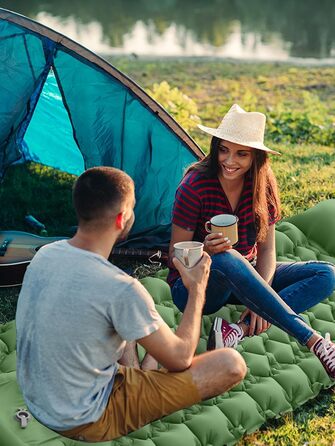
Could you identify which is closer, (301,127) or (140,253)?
(140,253)

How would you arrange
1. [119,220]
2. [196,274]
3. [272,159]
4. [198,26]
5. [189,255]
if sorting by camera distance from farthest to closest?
[198,26] < [272,159] < [189,255] < [196,274] < [119,220]

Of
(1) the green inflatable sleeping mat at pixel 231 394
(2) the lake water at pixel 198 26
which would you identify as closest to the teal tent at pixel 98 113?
(1) the green inflatable sleeping mat at pixel 231 394

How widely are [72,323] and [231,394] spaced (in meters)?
1.08

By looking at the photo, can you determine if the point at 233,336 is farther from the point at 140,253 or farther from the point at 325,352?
the point at 140,253

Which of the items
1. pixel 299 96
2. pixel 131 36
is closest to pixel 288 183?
pixel 299 96

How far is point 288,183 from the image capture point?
574 cm

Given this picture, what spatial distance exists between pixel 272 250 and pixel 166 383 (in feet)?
3.86

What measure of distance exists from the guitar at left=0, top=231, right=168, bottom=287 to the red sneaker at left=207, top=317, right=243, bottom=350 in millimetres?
981

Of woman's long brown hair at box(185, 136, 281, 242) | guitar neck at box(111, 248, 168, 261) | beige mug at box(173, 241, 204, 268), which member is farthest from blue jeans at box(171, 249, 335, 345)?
guitar neck at box(111, 248, 168, 261)

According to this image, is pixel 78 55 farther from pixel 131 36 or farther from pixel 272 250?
pixel 131 36

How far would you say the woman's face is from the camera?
3717 mm

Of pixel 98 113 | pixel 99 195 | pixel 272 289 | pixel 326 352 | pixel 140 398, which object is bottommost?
pixel 326 352

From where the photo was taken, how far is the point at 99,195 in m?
2.70

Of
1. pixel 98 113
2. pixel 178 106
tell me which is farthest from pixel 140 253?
pixel 178 106
